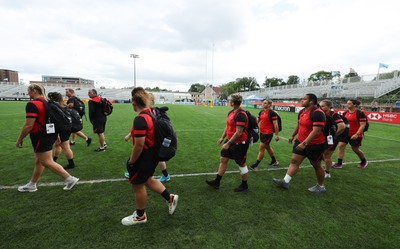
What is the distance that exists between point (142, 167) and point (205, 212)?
1.35 m

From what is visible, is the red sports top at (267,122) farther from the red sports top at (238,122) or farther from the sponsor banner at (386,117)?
the sponsor banner at (386,117)

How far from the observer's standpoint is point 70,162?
5.11 m

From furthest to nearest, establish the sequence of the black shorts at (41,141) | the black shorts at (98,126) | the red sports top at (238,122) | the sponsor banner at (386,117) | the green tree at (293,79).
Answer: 1. the green tree at (293,79)
2. the sponsor banner at (386,117)
3. the black shorts at (98,126)
4. the red sports top at (238,122)
5. the black shorts at (41,141)

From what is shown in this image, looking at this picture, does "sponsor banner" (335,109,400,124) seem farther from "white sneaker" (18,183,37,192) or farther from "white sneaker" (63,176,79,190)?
"white sneaker" (18,183,37,192)

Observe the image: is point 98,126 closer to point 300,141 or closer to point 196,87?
point 300,141

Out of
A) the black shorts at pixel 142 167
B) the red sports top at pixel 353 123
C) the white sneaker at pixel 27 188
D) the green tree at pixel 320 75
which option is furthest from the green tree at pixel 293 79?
the white sneaker at pixel 27 188

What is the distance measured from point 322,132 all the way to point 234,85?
344 ft

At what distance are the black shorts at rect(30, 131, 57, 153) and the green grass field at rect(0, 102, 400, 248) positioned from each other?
2.85 feet

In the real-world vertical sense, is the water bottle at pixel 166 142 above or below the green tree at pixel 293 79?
below

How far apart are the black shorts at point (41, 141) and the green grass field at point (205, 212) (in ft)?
2.85

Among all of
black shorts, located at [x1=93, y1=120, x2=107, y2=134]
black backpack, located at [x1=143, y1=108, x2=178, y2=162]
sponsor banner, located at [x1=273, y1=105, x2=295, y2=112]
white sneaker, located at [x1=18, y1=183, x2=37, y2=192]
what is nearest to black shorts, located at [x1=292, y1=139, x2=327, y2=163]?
black backpack, located at [x1=143, y1=108, x2=178, y2=162]

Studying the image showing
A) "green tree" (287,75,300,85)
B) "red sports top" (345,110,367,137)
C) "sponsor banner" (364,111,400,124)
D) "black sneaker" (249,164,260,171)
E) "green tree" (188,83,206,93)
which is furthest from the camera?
"green tree" (188,83,206,93)

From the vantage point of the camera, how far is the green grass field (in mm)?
2676

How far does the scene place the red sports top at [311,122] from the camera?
141 inches
